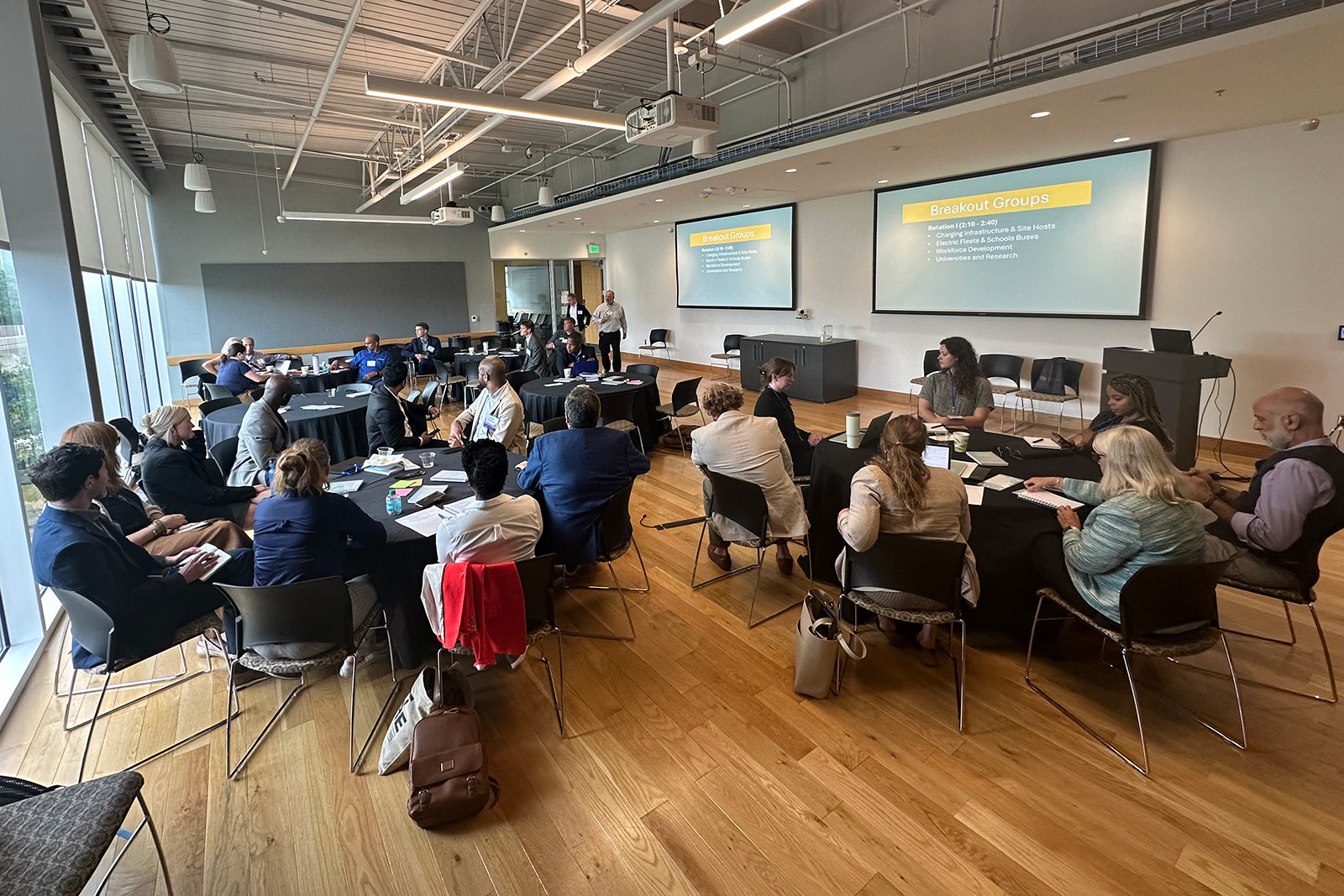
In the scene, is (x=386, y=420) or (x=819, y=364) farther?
(x=819, y=364)

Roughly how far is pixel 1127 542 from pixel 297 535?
10.3 ft

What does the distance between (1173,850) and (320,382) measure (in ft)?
28.8

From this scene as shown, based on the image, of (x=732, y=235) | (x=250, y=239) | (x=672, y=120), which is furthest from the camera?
(x=250, y=239)

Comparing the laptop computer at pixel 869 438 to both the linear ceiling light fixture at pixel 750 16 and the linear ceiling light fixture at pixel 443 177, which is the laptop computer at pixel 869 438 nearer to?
the linear ceiling light fixture at pixel 750 16

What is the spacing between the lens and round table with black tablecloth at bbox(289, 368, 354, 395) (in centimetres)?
780

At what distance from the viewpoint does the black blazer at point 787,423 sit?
169 inches

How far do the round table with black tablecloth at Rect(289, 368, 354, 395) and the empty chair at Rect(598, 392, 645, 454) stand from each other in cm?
383

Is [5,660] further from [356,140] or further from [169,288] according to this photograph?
[169,288]

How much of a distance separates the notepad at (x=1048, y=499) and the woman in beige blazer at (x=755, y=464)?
3.52 feet

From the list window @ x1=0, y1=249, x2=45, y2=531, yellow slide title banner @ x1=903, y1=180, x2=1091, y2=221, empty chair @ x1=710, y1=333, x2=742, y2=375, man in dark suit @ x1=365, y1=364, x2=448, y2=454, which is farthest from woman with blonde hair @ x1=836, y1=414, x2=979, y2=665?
empty chair @ x1=710, y1=333, x2=742, y2=375

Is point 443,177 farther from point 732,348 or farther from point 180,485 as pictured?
point 180,485

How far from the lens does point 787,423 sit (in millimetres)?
4336

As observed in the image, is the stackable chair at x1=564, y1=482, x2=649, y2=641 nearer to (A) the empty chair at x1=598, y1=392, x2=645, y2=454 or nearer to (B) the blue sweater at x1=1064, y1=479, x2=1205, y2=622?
(B) the blue sweater at x1=1064, y1=479, x2=1205, y2=622

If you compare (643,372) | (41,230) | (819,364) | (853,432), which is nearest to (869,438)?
(853,432)
